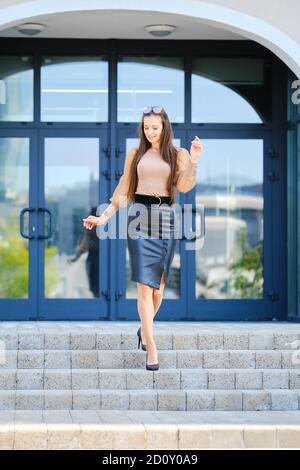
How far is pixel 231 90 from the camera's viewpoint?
42.0 feet

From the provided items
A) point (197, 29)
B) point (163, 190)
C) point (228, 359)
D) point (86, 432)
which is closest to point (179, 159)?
point (163, 190)

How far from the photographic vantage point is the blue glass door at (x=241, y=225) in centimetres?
1275

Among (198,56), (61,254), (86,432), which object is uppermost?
(198,56)

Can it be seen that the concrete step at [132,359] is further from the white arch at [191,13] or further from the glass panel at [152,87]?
the glass panel at [152,87]

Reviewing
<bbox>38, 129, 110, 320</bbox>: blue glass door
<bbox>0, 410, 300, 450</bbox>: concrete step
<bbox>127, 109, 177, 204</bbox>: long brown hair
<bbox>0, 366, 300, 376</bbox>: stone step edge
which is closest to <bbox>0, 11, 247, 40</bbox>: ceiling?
<bbox>38, 129, 110, 320</bbox>: blue glass door

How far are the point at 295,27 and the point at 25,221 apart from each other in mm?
3423

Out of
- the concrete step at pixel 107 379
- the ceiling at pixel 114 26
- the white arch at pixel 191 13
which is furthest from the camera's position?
the ceiling at pixel 114 26

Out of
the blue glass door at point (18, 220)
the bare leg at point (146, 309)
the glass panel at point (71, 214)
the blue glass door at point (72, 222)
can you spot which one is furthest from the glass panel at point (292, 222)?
the bare leg at point (146, 309)

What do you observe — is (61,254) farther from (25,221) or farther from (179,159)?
(179,159)

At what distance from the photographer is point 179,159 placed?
363 inches

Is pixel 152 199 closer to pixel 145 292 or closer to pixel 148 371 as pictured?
pixel 145 292

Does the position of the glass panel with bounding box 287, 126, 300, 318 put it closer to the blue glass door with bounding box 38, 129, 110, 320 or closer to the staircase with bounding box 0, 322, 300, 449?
the blue glass door with bounding box 38, 129, 110, 320

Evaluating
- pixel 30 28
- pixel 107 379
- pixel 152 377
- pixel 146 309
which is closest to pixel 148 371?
pixel 152 377

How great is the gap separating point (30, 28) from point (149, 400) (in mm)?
4632
